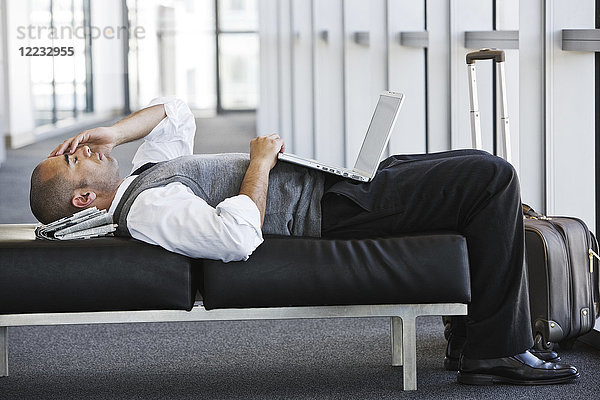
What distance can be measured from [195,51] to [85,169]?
3142mm

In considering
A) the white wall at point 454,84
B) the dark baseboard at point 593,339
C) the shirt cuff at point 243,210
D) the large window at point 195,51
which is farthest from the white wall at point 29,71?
the dark baseboard at point 593,339

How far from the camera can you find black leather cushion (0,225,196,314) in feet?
8.98

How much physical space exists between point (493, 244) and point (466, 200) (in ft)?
0.49

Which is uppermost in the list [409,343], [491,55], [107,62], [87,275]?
[107,62]

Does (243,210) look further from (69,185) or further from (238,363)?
(238,363)

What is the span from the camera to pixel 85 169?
9.71 feet

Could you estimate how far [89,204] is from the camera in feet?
9.70

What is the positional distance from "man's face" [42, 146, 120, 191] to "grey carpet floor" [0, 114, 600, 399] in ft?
2.11

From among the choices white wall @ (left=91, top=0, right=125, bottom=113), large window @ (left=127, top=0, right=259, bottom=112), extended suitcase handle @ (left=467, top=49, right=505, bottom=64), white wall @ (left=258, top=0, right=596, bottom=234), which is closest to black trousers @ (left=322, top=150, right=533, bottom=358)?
extended suitcase handle @ (left=467, top=49, right=505, bottom=64)

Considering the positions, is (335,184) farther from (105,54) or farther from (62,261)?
(105,54)

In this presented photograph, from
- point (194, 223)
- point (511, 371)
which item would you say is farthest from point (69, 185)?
point (511, 371)

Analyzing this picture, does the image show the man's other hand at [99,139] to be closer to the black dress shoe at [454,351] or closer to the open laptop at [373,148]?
the open laptop at [373,148]

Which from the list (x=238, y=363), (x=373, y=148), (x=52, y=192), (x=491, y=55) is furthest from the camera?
(x=491, y=55)

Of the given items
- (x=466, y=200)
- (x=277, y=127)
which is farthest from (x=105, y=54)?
(x=466, y=200)
